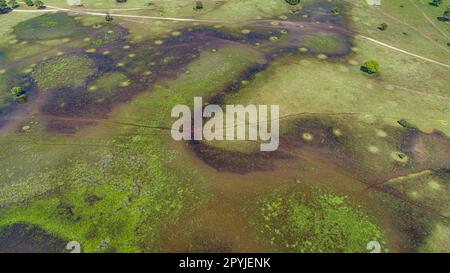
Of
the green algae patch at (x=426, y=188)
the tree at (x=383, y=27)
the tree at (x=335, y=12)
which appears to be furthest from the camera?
the tree at (x=335, y=12)

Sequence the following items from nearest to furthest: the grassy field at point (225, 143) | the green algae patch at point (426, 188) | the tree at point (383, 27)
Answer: the grassy field at point (225, 143)
the green algae patch at point (426, 188)
the tree at point (383, 27)

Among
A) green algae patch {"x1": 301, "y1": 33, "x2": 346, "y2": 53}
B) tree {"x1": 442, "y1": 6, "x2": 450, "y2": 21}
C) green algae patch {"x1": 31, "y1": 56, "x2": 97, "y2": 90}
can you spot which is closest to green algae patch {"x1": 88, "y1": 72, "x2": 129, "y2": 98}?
green algae patch {"x1": 31, "y1": 56, "x2": 97, "y2": 90}

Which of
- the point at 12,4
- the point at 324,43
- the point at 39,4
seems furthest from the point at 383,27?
the point at 12,4

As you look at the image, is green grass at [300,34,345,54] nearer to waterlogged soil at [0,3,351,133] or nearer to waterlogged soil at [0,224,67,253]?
waterlogged soil at [0,3,351,133]

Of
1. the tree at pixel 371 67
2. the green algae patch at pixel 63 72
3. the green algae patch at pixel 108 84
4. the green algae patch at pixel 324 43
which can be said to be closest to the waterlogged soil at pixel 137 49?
the green algae patch at pixel 108 84

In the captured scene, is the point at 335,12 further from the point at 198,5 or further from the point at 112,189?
the point at 112,189

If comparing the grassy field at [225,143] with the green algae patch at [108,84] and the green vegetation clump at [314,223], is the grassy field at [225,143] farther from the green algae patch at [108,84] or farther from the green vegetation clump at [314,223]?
the green algae patch at [108,84]

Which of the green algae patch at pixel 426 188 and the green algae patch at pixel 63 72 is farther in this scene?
the green algae patch at pixel 63 72
